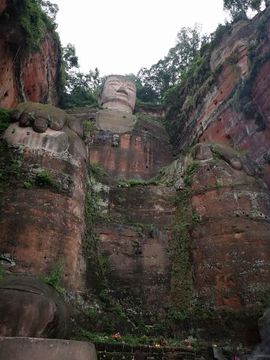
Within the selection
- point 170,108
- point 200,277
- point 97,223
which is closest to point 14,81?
point 97,223

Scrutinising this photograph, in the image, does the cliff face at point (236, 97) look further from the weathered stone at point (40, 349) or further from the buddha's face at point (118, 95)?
the weathered stone at point (40, 349)

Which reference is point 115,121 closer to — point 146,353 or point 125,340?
point 125,340

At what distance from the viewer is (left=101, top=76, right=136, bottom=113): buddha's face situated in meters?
28.1

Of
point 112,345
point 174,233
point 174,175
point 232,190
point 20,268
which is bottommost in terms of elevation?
point 112,345

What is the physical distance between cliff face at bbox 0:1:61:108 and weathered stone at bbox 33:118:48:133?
387cm

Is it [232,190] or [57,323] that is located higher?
[232,190]

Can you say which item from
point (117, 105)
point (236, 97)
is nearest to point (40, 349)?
point (236, 97)

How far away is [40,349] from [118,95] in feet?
80.8

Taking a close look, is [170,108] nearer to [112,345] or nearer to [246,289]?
[246,289]

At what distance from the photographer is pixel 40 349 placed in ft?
17.9

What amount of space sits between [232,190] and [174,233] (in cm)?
241

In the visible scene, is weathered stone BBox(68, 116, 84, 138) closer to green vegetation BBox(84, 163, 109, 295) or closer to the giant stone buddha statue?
green vegetation BBox(84, 163, 109, 295)

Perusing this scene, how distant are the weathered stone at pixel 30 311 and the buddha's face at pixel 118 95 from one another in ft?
69.5

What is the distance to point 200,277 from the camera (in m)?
11.2
